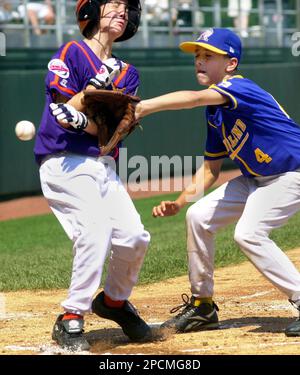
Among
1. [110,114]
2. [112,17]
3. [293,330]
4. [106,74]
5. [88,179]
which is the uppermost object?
[112,17]

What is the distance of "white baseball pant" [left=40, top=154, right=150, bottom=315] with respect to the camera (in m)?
4.69

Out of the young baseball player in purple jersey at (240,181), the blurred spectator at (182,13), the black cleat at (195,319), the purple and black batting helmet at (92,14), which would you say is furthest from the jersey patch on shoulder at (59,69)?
the blurred spectator at (182,13)

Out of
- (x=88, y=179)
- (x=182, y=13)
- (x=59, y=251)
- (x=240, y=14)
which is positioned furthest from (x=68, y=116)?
(x=240, y=14)

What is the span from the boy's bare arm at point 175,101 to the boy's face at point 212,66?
1.37ft

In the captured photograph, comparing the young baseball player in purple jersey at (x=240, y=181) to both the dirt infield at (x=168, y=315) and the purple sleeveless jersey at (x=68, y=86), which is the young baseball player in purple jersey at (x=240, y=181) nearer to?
the dirt infield at (x=168, y=315)

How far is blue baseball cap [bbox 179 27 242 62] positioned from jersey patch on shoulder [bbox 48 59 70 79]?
835 millimetres

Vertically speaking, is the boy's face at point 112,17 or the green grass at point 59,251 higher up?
the boy's face at point 112,17

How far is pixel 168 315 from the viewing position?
5.79 m

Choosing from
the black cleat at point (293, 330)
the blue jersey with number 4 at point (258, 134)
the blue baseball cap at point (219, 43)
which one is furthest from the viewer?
the blue baseball cap at point (219, 43)

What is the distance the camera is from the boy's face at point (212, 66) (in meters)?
5.18

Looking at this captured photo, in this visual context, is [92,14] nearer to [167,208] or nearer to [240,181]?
[167,208]

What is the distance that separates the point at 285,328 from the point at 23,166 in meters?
8.93

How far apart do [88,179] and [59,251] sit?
4.65 meters

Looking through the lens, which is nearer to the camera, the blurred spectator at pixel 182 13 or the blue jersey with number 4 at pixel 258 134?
the blue jersey with number 4 at pixel 258 134
